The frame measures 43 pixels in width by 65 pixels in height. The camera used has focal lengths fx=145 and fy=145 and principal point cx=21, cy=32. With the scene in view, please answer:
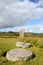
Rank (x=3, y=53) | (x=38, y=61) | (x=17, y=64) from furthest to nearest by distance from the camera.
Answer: (x=3, y=53)
(x=38, y=61)
(x=17, y=64)

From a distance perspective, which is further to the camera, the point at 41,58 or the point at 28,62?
the point at 41,58

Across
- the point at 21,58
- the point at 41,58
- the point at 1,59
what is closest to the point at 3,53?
the point at 1,59

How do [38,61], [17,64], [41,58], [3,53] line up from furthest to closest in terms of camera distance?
[3,53], [41,58], [38,61], [17,64]

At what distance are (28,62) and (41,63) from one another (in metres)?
0.80

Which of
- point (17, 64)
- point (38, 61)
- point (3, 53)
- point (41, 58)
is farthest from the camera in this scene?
point (3, 53)

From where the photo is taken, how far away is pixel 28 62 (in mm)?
8945

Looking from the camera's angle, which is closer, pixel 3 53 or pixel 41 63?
pixel 41 63

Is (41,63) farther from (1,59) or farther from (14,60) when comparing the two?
(1,59)

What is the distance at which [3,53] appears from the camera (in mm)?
10664

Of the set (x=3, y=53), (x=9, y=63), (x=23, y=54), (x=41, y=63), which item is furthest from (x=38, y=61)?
(x=3, y=53)

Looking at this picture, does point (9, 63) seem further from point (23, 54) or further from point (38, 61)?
point (38, 61)

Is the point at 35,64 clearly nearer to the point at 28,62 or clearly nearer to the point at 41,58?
the point at 28,62

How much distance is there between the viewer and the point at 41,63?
28.9ft

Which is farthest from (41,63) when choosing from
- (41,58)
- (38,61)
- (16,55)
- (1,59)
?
(1,59)
